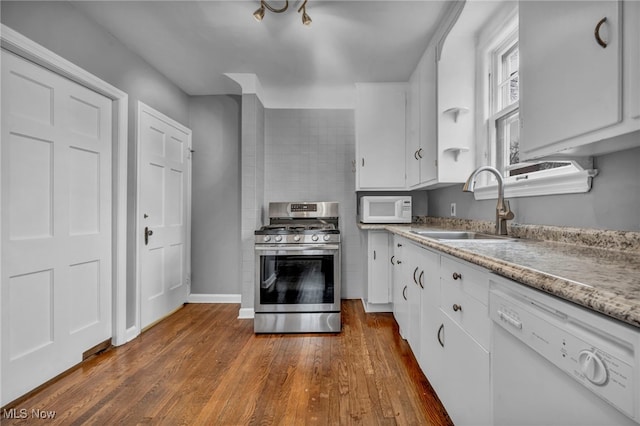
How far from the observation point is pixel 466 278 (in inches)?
44.9

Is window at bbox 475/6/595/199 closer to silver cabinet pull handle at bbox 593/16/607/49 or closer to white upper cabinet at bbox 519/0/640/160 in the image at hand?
white upper cabinet at bbox 519/0/640/160

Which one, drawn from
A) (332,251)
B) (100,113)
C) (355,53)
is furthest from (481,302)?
(100,113)

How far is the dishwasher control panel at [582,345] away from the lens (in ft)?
1.58

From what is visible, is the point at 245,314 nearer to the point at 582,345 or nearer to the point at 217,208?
the point at 217,208

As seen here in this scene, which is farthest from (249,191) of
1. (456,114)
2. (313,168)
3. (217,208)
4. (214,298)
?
(456,114)

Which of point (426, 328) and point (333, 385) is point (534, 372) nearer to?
point (426, 328)

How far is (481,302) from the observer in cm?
103

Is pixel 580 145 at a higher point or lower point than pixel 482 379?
higher

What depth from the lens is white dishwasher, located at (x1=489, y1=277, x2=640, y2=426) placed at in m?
0.49

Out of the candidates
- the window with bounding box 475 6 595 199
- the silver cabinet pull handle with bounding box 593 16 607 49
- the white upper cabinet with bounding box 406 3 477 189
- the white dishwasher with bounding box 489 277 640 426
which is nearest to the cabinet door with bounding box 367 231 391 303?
the white upper cabinet with bounding box 406 3 477 189

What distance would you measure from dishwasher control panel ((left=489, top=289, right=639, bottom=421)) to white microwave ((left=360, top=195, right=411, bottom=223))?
223cm

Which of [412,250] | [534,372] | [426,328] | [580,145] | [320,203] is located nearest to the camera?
[534,372]

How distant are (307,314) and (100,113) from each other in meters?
2.23
